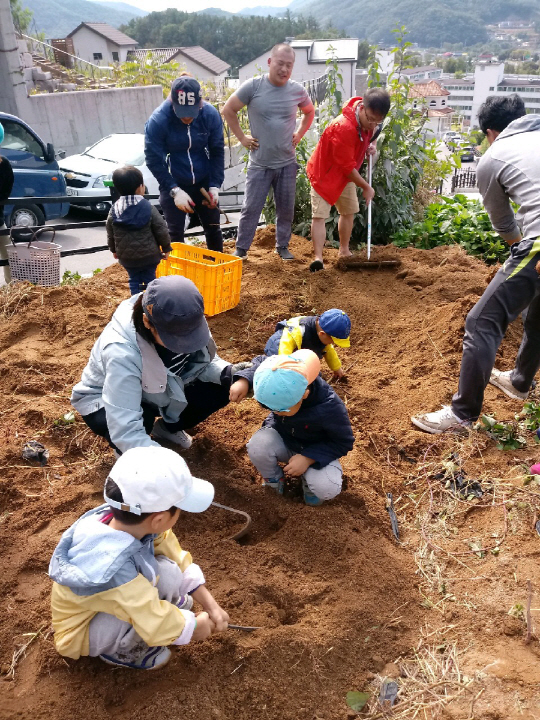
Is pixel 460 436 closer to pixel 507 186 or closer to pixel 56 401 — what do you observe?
pixel 507 186

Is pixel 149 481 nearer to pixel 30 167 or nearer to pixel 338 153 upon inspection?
pixel 338 153

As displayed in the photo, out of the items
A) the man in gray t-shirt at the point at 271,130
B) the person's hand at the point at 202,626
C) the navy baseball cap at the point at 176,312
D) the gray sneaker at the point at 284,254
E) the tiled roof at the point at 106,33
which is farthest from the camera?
the tiled roof at the point at 106,33

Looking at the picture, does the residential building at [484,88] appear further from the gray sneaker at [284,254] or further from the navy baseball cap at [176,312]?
the navy baseball cap at [176,312]

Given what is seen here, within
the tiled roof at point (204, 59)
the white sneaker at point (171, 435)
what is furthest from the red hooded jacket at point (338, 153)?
the tiled roof at point (204, 59)

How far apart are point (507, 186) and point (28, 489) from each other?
301cm

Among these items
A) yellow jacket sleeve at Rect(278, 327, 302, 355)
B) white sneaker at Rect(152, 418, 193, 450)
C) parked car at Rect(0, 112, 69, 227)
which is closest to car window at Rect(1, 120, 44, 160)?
parked car at Rect(0, 112, 69, 227)

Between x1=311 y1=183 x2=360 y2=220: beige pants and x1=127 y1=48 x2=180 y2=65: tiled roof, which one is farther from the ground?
x1=127 y1=48 x2=180 y2=65: tiled roof

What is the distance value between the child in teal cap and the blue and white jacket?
221cm

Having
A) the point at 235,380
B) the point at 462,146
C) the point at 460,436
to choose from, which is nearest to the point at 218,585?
the point at 235,380

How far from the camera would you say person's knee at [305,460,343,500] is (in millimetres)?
2928

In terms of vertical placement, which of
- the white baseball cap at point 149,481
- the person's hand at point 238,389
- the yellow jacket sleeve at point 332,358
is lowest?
the yellow jacket sleeve at point 332,358

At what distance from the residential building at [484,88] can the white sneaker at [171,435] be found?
115 meters

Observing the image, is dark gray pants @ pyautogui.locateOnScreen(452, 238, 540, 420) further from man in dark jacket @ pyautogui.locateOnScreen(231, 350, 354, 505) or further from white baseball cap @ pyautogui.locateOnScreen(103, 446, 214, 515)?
white baseball cap @ pyautogui.locateOnScreen(103, 446, 214, 515)

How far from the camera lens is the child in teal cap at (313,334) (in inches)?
124
